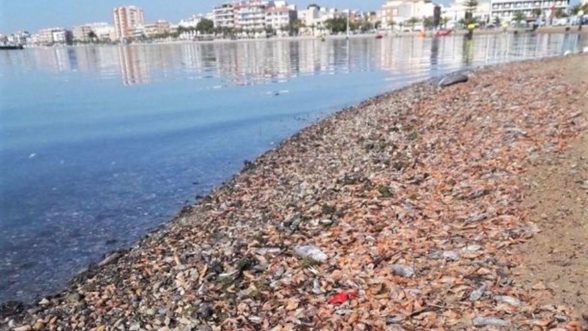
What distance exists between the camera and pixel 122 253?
371 inches

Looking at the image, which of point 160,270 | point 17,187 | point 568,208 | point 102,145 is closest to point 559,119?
point 568,208

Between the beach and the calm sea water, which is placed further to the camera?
the calm sea water

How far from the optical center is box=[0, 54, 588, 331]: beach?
17.4 ft

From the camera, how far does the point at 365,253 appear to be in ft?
21.5

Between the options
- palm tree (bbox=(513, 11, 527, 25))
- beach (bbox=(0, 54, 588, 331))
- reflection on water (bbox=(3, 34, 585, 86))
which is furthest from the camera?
palm tree (bbox=(513, 11, 527, 25))

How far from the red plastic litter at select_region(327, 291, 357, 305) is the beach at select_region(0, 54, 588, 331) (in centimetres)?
2

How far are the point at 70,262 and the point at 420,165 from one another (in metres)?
7.38

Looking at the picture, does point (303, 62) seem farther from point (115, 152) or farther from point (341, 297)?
point (341, 297)

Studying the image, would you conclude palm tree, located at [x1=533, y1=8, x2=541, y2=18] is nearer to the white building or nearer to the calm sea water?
the white building

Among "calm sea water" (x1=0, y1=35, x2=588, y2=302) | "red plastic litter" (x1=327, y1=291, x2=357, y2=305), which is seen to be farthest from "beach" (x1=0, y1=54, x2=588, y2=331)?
"calm sea water" (x1=0, y1=35, x2=588, y2=302)

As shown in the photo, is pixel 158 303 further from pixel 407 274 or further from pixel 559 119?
pixel 559 119

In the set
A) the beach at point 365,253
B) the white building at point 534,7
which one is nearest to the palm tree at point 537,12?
the white building at point 534,7

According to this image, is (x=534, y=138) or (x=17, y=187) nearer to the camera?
(x=534, y=138)

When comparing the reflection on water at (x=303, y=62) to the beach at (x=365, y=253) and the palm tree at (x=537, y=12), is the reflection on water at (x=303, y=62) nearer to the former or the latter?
the beach at (x=365, y=253)
